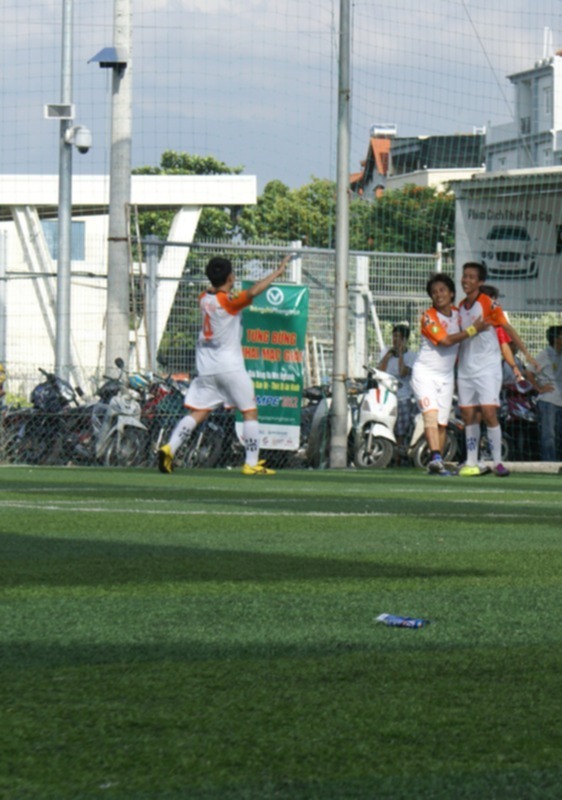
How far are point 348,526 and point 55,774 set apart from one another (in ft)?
17.4

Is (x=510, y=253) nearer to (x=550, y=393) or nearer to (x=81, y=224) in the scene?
(x=550, y=393)

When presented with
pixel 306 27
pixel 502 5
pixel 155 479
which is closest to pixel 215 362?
pixel 155 479

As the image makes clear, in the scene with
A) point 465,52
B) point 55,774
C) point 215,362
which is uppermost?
point 465,52

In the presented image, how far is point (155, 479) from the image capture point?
42.1 ft

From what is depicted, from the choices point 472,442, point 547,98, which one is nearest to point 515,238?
point 472,442

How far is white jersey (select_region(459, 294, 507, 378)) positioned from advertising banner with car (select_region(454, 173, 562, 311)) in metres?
4.20

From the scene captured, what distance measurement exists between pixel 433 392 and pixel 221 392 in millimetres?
2001

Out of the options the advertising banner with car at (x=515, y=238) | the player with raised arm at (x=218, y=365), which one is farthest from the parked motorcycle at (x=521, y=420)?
the player with raised arm at (x=218, y=365)

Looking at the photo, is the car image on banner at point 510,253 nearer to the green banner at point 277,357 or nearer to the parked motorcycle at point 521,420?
the parked motorcycle at point 521,420

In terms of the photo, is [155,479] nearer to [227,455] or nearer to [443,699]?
[227,455]

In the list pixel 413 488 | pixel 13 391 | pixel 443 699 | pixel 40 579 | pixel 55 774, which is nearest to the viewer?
pixel 55 774

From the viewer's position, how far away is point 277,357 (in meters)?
17.5

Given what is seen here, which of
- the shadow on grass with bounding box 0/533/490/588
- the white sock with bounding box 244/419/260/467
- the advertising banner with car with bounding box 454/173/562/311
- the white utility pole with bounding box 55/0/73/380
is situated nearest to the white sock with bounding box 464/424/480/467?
the white sock with bounding box 244/419/260/467

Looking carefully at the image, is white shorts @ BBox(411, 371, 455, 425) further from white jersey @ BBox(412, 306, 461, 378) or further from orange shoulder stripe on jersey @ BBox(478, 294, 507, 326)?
orange shoulder stripe on jersey @ BBox(478, 294, 507, 326)
